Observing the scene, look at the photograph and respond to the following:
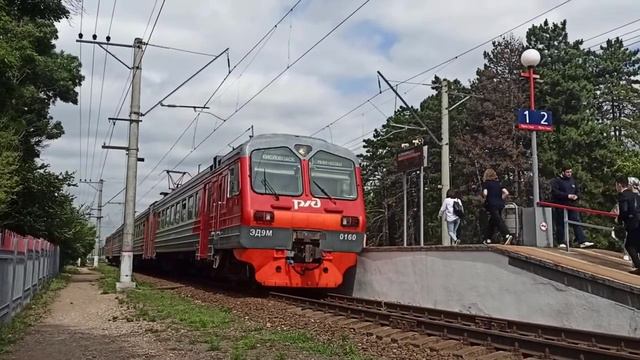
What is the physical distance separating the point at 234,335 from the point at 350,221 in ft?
18.8

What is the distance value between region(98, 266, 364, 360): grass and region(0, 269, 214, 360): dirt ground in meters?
0.33

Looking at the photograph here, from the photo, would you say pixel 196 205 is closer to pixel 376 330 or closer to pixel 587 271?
pixel 376 330

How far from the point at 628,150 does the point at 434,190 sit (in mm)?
13503

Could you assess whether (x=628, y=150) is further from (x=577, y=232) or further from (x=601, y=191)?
(x=577, y=232)

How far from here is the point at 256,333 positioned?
962 centimetres

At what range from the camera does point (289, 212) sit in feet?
46.4

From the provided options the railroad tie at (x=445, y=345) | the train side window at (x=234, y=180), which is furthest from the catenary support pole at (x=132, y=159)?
the railroad tie at (x=445, y=345)

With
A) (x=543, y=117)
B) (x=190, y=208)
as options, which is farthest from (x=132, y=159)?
(x=543, y=117)

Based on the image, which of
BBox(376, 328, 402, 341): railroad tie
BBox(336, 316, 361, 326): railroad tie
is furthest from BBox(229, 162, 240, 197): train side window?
BBox(376, 328, 402, 341): railroad tie

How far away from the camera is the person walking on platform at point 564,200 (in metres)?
13.4

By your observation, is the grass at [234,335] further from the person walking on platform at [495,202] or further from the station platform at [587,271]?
the person walking on platform at [495,202]

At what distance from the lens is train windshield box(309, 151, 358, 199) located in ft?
48.5

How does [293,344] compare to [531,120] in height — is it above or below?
below

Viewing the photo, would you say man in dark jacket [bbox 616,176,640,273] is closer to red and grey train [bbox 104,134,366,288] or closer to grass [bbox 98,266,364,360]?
grass [bbox 98,266,364,360]
